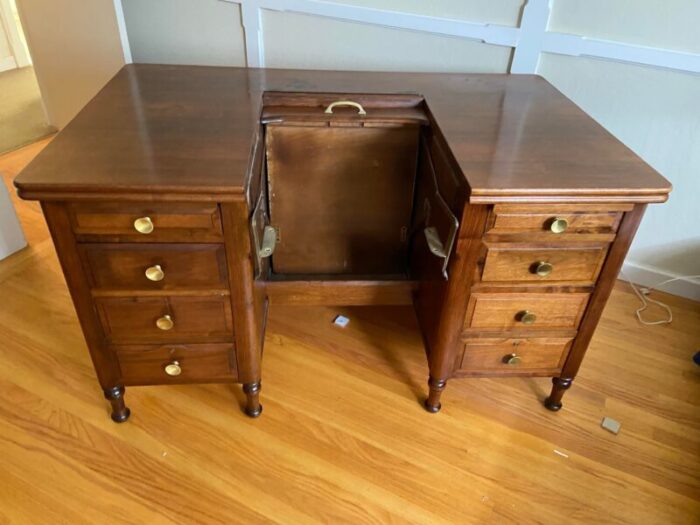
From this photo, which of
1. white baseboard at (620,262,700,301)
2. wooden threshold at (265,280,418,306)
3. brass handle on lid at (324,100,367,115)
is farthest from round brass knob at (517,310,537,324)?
white baseboard at (620,262,700,301)

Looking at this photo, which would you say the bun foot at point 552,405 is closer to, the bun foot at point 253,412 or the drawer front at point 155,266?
the bun foot at point 253,412

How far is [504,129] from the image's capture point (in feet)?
4.30

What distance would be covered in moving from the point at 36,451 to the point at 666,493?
1.62 m

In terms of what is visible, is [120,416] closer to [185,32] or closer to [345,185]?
[345,185]

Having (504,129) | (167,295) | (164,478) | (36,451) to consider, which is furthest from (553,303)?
(36,451)

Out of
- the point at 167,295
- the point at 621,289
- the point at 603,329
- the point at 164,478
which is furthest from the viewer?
the point at 621,289

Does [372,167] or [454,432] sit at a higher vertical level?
[372,167]

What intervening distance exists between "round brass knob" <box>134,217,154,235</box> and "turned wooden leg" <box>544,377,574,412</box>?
113 cm

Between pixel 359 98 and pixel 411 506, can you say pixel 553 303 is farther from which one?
pixel 359 98

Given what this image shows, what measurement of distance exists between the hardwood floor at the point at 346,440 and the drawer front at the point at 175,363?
175 mm

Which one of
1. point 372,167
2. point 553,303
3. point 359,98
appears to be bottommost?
point 553,303

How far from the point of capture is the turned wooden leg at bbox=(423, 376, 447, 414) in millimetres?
1416

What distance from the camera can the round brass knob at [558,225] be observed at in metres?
1.12

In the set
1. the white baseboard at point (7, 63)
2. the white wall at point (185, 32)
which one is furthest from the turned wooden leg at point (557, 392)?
the white baseboard at point (7, 63)
